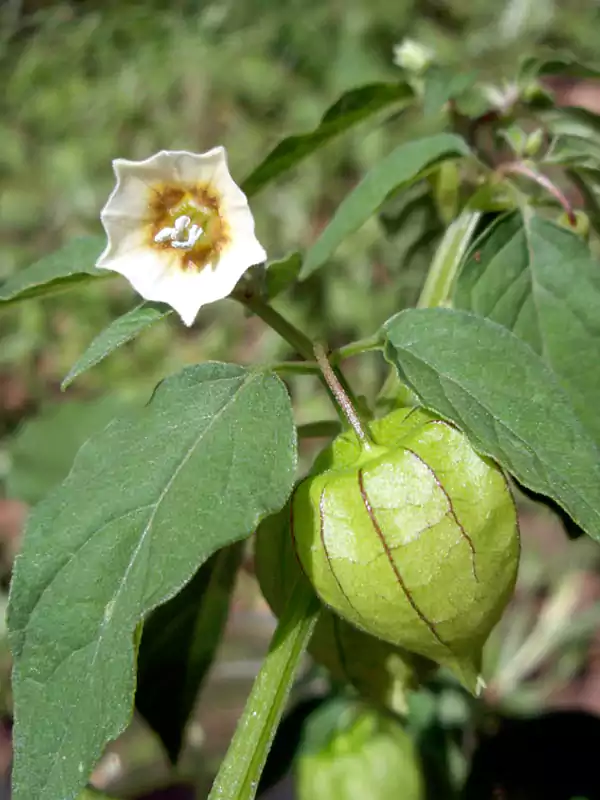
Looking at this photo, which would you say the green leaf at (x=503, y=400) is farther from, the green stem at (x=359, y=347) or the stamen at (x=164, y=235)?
the stamen at (x=164, y=235)

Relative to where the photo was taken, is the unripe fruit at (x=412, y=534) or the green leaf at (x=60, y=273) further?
the green leaf at (x=60, y=273)

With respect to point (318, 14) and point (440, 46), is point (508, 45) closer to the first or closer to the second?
point (440, 46)

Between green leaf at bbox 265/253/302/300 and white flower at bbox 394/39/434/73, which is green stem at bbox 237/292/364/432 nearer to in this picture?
green leaf at bbox 265/253/302/300

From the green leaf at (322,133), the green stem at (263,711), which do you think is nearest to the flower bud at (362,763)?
the green stem at (263,711)

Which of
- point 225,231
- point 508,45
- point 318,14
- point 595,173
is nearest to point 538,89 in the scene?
point 595,173

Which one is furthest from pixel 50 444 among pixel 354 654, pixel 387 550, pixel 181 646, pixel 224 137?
pixel 224 137

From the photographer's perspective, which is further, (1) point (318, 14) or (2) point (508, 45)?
→ (1) point (318, 14)

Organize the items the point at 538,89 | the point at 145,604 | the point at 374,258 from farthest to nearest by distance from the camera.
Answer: the point at 374,258 → the point at 538,89 → the point at 145,604
